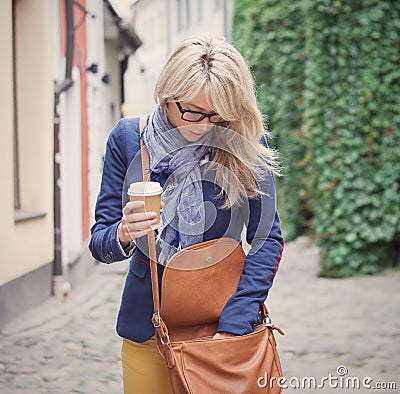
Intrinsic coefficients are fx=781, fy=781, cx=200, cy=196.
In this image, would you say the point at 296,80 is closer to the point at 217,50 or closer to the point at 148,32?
the point at 217,50

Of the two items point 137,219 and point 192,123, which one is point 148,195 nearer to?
point 137,219

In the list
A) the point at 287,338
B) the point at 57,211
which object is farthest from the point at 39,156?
the point at 287,338

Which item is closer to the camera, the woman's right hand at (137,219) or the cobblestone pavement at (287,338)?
the woman's right hand at (137,219)

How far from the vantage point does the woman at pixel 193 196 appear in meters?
2.00

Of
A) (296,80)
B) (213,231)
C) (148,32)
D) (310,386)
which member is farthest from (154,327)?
(148,32)

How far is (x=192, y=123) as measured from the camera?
6.68 feet

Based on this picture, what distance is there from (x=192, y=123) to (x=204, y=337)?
559mm

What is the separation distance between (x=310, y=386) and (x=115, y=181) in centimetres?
275

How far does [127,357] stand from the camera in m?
2.12

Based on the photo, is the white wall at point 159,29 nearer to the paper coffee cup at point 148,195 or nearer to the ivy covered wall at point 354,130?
the ivy covered wall at point 354,130

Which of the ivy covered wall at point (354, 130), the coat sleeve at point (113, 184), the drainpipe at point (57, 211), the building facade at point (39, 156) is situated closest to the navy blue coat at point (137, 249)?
the coat sleeve at point (113, 184)

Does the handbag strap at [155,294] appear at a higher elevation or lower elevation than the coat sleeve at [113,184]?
lower

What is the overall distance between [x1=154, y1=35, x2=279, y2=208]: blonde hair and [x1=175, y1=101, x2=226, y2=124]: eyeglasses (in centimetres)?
3

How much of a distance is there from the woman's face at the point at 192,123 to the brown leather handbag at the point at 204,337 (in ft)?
0.39
